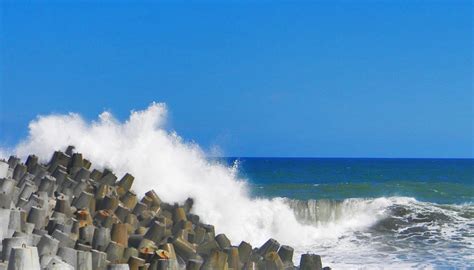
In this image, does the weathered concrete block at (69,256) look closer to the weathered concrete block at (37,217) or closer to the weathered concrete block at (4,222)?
the weathered concrete block at (4,222)

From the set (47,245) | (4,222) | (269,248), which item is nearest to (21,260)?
(47,245)

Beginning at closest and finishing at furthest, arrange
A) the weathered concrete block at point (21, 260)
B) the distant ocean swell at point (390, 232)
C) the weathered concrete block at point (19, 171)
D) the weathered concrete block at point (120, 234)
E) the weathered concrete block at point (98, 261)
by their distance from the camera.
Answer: the weathered concrete block at point (21, 260) < the weathered concrete block at point (98, 261) < the weathered concrete block at point (120, 234) < the weathered concrete block at point (19, 171) < the distant ocean swell at point (390, 232)

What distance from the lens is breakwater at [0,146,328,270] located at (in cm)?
535

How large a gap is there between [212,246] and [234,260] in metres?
0.77

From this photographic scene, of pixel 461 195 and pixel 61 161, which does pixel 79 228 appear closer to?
pixel 61 161

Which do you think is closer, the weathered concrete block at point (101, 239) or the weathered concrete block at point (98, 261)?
the weathered concrete block at point (98, 261)

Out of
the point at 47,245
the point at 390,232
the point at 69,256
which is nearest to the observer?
the point at 69,256

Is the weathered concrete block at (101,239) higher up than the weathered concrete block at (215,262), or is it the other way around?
the weathered concrete block at (101,239)

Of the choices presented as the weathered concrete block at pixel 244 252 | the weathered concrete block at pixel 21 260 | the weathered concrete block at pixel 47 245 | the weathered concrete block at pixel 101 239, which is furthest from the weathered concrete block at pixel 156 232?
the weathered concrete block at pixel 21 260

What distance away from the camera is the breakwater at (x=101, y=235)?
5352mm

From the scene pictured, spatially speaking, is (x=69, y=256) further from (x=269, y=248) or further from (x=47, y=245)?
(x=269, y=248)

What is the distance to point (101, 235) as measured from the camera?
664 cm

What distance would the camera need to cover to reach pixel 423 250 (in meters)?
13.7

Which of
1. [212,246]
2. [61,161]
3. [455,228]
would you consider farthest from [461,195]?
[212,246]
